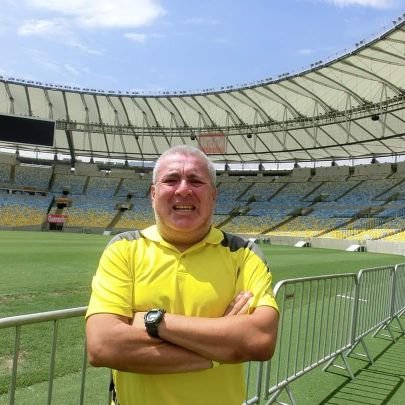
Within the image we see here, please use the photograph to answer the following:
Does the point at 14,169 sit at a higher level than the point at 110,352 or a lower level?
higher

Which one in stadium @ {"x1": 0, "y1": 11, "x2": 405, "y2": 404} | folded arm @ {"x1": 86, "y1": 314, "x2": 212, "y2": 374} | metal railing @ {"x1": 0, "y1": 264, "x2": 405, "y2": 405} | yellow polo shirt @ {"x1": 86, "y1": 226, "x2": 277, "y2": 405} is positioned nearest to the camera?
folded arm @ {"x1": 86, "y1": 314, "x2": 212, "y2": 374}

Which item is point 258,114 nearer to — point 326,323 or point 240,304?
point 326,323

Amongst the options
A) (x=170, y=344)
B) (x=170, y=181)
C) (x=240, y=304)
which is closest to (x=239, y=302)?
(x=240, y=304)

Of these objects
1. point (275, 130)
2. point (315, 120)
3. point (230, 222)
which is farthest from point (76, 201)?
point (315, 120)

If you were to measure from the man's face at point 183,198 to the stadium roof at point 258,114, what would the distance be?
26713mm

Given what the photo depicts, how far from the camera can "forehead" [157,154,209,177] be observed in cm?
220

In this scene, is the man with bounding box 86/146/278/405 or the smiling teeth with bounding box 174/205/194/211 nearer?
the man with bounding box 86/146/278/405

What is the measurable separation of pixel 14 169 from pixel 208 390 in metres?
57.2

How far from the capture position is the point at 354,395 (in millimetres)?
4973

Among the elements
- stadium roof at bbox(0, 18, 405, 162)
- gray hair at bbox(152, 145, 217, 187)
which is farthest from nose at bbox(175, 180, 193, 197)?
stadium roof at bbox(0, 18, 405, 162)

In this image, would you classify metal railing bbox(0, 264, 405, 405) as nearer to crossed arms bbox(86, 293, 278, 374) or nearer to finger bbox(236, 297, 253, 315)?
crossed arms bbox(86, 293, 278, 374)

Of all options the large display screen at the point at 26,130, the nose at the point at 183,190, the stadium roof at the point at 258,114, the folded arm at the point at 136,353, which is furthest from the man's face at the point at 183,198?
the large display screen at the point at 26,130

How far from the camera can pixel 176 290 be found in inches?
81.0

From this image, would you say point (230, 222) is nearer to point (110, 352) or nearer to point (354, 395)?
point (354, 395)
